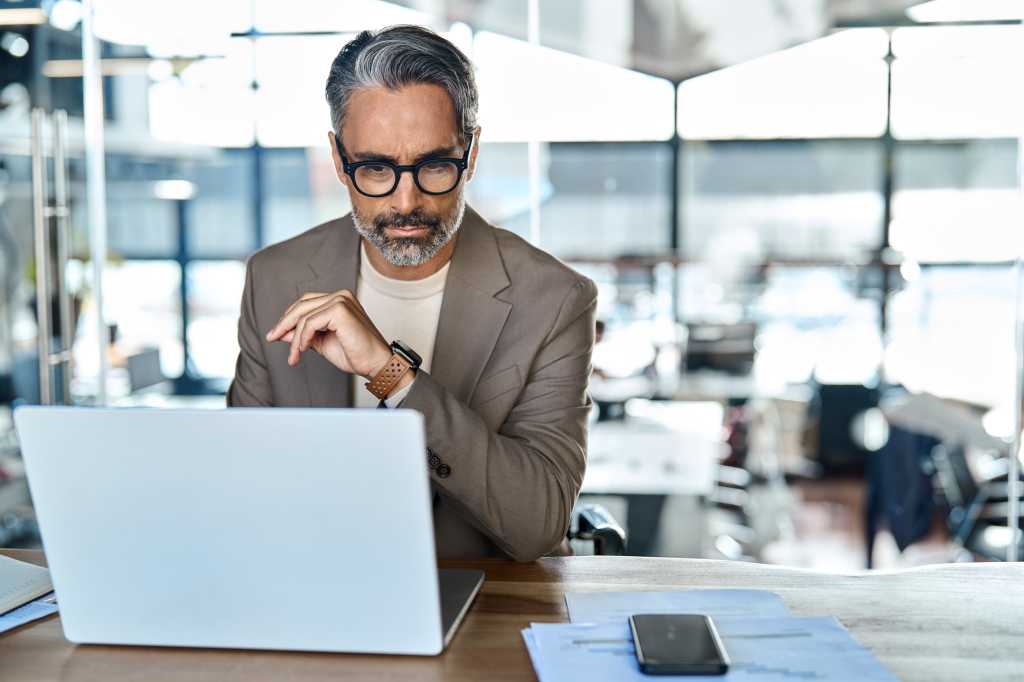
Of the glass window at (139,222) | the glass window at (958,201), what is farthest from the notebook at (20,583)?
the glass window at (958,201)

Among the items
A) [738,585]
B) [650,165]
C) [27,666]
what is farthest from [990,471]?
[27,666]

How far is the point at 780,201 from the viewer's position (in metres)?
5.16

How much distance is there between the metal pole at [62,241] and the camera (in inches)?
178

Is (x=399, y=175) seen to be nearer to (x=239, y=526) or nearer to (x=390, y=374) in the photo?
(x=390, y=374)

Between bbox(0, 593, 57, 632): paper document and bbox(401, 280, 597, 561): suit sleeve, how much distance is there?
0.59m

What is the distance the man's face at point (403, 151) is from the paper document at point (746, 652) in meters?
0.92

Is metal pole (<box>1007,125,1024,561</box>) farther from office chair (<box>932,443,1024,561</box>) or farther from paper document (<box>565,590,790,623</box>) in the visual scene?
paper document (<box>565,590,790,623</box>)

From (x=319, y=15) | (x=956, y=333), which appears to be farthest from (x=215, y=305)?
(x=956, y=333)

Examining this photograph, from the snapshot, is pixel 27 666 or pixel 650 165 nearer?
A: pixel 27 666

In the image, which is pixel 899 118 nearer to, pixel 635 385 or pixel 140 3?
pixel 635 385

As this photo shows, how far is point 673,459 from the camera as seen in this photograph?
4289 mm

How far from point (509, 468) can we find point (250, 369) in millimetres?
780

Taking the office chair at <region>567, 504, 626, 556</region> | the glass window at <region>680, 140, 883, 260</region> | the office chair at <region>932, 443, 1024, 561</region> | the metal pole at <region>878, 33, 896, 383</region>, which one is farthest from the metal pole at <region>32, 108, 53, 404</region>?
the office chair at <region>932, 443, 1024, 561</region>

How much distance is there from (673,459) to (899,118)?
199cm
